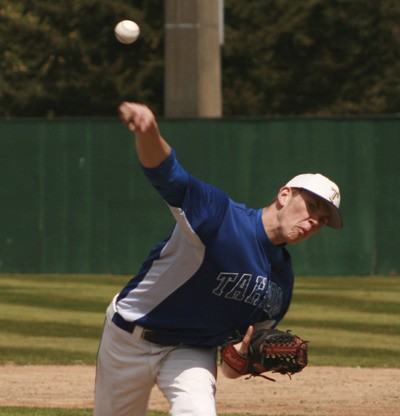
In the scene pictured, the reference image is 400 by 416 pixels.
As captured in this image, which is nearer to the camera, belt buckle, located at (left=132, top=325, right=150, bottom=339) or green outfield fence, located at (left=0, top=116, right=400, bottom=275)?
belt buckle, located at (left=132, top=325, right=150, bottom=339)

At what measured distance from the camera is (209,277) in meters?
5.19

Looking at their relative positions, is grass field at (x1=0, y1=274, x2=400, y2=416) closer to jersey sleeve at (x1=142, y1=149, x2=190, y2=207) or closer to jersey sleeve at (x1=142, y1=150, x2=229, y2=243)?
jersey sleeve at (x1=142, y1=150, x2=229, y2=243)

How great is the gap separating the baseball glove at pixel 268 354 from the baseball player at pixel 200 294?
4 cm

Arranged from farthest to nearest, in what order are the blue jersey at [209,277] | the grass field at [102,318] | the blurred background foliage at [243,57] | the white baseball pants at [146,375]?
1. the blurred background foliage at [243,57]
2. the grass field at [102,318]
3. the white baseball pants at [146,375]
4. the blue jersey at [209,277]

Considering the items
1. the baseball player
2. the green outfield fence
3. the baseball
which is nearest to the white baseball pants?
the baseball player

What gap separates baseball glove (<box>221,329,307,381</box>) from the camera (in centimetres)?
537

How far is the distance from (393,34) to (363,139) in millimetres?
16727

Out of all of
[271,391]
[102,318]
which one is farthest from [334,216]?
[102,318]

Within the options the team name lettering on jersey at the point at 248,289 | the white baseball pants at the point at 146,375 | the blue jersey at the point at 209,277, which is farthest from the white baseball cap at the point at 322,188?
the white baseball pants at the point at 146,375

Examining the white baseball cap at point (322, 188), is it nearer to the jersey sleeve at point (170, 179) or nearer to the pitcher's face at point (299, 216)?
the pitcher's face at point (299, 216)

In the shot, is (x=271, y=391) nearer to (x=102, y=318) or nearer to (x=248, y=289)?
(x=102, y=318)

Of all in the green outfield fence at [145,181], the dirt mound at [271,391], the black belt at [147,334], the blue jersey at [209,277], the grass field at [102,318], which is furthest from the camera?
the green outfield fence at [145,181]

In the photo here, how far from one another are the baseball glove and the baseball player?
43mm

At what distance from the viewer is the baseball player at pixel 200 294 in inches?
201
